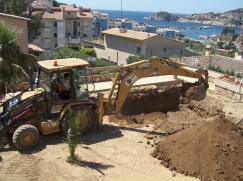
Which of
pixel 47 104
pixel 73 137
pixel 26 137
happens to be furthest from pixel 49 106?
pixel 73 137

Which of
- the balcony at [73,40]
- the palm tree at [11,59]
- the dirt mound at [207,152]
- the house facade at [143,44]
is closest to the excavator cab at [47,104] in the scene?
the palm tree at [11,59]

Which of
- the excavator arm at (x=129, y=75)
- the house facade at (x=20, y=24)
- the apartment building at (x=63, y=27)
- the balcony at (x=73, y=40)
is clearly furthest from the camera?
the balcony at (x=73, y=40)

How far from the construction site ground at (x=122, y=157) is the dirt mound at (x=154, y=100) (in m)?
2.07

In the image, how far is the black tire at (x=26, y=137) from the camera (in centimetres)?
980

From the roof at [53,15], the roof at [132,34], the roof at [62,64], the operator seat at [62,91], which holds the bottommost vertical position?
the operator seat at [62,91]

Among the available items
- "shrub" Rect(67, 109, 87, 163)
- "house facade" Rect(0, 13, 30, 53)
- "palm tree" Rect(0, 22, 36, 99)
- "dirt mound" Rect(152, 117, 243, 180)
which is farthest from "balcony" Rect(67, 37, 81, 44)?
"shrub" Rect(67, 109, 87, 163)

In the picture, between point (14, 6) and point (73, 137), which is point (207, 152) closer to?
point (73, 137)

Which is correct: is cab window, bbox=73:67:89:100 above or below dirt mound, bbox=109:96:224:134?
above

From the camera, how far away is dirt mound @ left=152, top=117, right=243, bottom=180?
30.9 feet

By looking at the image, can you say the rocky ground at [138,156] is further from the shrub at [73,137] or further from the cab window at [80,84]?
the cab window at [80,84]

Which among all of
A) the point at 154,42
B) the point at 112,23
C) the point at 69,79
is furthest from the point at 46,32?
the point at 112,23

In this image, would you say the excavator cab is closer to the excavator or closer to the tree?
the excavator

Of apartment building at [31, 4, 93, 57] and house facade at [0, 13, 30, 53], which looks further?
apartment building at [31, 4, 93, 57]

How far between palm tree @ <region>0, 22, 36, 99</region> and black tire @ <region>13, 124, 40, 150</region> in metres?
2.35
